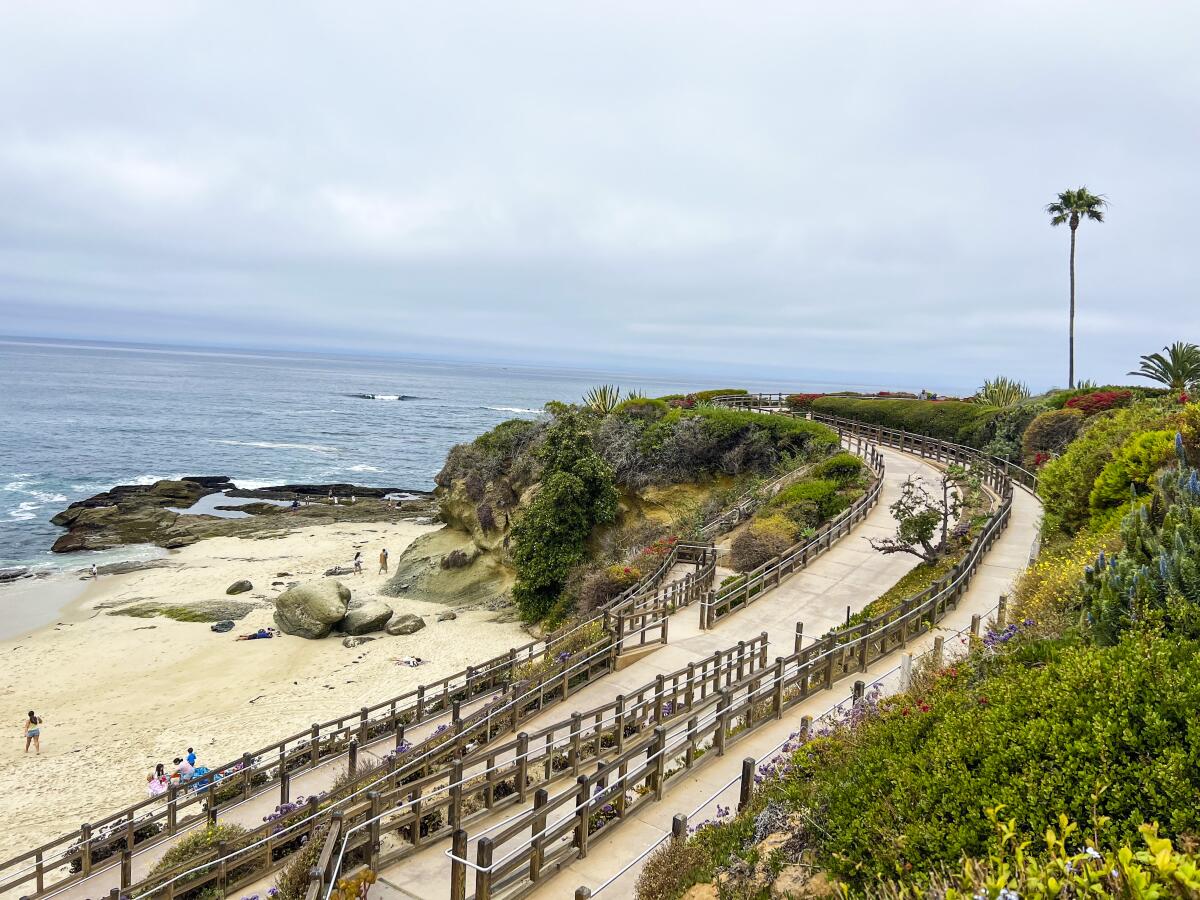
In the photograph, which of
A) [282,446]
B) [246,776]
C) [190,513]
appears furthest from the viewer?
[282,446]

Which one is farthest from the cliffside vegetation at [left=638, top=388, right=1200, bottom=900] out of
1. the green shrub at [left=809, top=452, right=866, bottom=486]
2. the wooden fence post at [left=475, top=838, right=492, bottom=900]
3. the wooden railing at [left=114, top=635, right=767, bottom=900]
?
the green shrub at [left=809, top=452, right=866, bottom=486]

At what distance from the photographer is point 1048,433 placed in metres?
29.3

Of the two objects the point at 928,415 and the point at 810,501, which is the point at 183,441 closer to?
the point at 928,415

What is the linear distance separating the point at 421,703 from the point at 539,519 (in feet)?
47.8

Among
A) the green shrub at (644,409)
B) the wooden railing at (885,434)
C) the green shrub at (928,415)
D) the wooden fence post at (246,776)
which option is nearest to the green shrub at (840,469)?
the wooden railing at (885,434)

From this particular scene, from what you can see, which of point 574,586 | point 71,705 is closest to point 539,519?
point 574,586

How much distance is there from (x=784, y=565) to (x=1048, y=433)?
1712 centimetres

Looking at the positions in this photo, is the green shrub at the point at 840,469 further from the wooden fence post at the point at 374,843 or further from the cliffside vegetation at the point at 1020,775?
the wooden fence post at the point at 374,843

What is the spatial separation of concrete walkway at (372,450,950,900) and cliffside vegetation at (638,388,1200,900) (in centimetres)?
208

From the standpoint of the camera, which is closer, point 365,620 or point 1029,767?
point 1029,767

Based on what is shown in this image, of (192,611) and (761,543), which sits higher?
(761,543)

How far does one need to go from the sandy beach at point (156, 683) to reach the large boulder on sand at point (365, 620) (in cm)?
65

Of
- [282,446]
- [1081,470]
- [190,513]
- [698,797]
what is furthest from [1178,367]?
[282,446]

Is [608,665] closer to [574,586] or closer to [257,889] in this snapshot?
[257,889]
